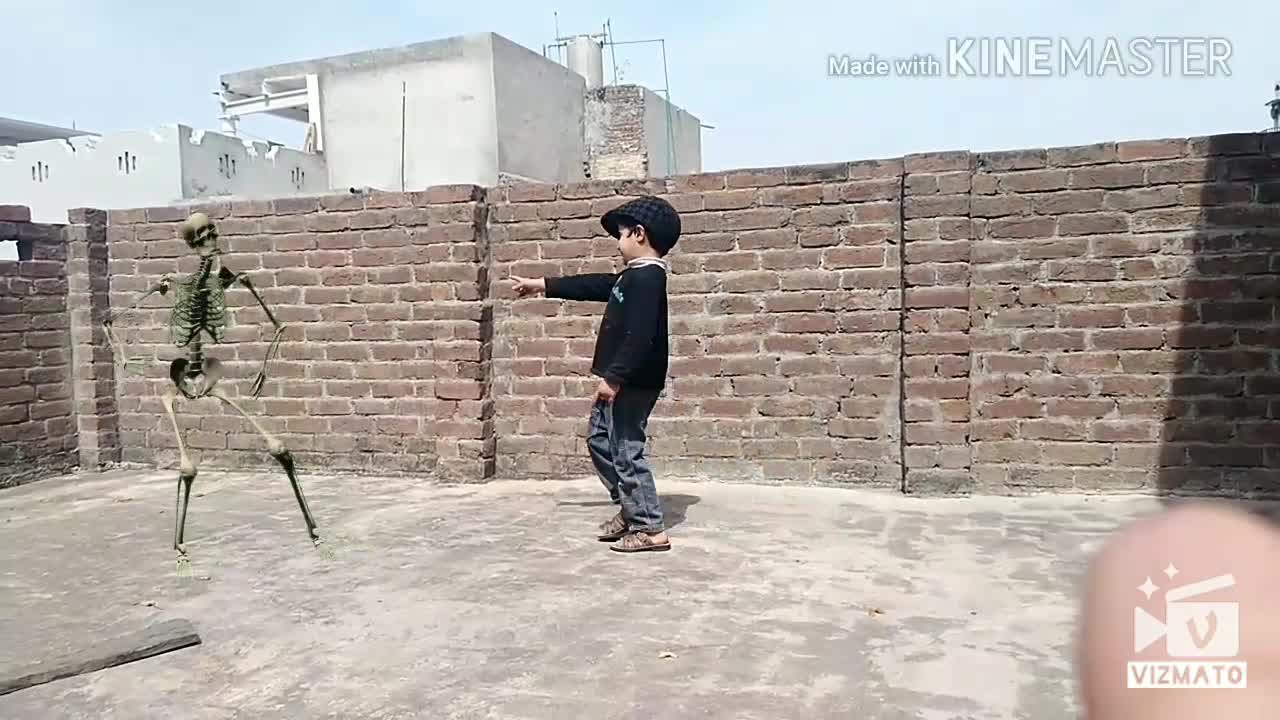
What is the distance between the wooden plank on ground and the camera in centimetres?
337

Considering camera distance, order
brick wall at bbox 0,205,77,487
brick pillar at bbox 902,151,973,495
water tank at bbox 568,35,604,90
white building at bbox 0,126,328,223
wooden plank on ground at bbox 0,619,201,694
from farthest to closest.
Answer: water tank at bbox 568,35,604,90 → white building at bbox 0,126,328,223 → brick wall at bbox 0,205,77,487 → brick pillar at bbox 902,151,973,495 → wooden plank on ground at bbox 0,619,201,694

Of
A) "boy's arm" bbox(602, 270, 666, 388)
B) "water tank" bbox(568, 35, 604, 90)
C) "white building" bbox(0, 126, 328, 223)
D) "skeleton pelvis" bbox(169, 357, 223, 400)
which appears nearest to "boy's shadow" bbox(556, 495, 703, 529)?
"boy's arm" bbox(602, 270, 666, 388)

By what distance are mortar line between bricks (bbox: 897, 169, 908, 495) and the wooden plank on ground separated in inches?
161

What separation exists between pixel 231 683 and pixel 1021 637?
9.51ft

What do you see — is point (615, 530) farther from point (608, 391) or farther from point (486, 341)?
point (486, 341)

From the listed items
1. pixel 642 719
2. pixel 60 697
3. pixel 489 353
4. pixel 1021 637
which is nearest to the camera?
pixel 642 719

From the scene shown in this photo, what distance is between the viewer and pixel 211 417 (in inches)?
290

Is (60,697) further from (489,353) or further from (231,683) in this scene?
(489,353)

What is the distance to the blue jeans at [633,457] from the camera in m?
4.70

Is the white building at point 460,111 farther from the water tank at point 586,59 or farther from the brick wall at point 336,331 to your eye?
the brick wall at point 336,331

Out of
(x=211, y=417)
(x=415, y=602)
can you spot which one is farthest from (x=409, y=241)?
(x=415, y=602)

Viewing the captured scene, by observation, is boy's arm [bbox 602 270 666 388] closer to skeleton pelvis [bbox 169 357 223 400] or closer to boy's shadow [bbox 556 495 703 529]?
boy's shadow [bbox 556 495 703 529]

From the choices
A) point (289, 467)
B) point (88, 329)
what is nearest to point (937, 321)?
point (289, 467)

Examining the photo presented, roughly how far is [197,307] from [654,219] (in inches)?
94.8
